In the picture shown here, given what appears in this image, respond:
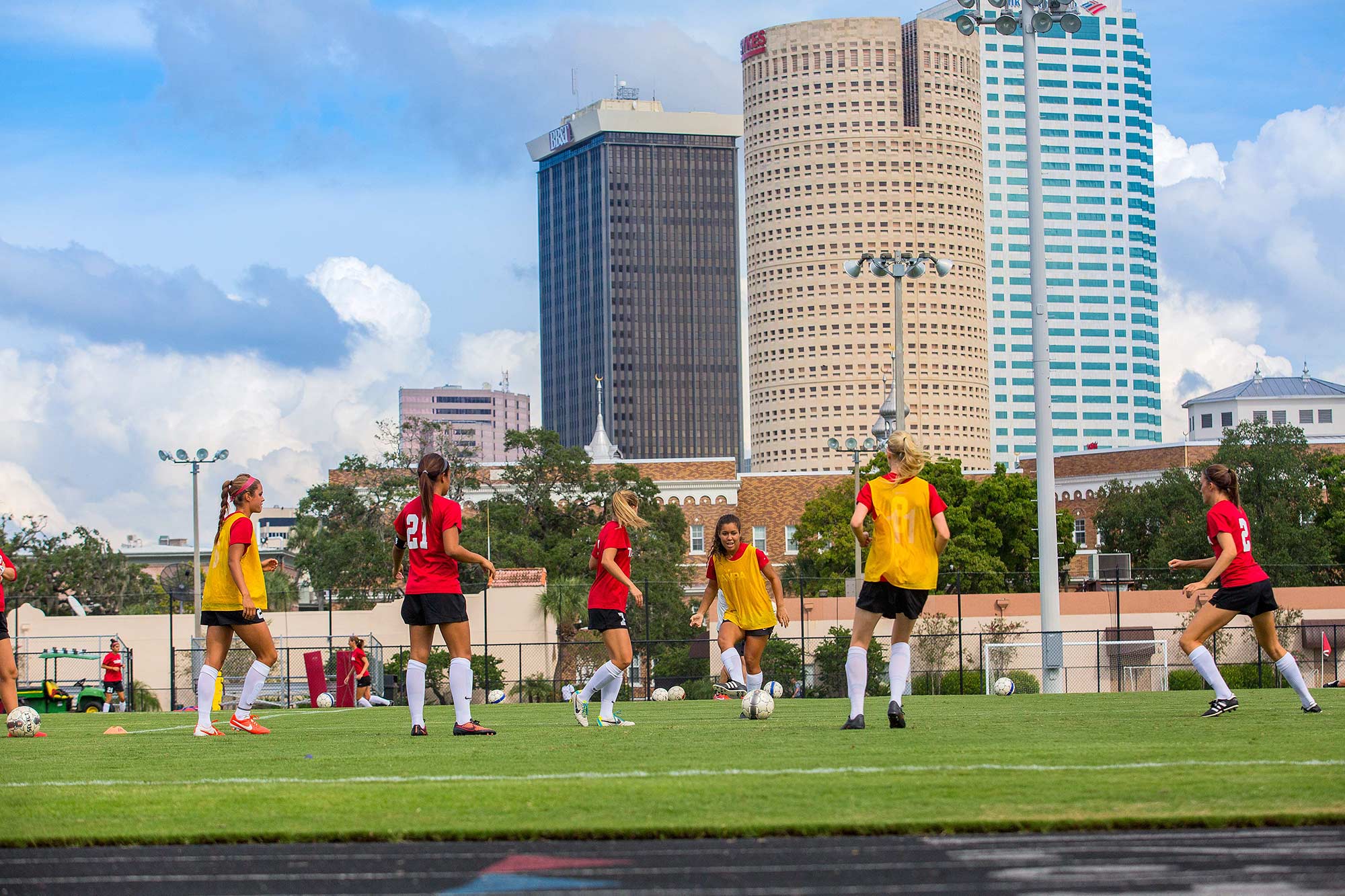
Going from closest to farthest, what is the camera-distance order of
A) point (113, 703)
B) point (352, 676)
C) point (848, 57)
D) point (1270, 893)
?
1. point (1270, 893)
2. point (352, 676)
3. point (113, 703)
4. point (848, 57)

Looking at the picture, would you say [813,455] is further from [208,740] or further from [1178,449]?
[208,740]

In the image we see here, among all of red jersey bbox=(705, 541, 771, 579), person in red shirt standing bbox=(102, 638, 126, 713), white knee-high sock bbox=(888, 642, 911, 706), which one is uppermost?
red jersey bbox=(705, 541, 771, 579)

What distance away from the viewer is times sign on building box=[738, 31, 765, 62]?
196m

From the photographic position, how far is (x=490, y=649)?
60.1m

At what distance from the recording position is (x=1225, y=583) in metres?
12.0

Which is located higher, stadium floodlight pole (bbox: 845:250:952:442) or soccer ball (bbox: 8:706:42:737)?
stadium floodlight pole (bbox: 845:250:952:442)

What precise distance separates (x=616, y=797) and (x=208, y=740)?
5.94 metres

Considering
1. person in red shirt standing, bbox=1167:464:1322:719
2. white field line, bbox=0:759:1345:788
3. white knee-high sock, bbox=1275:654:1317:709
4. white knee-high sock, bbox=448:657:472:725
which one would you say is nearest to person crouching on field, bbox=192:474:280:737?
white knee-high sock, bbox=448:657:472:725

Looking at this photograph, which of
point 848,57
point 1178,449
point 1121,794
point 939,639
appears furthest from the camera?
point 848,57

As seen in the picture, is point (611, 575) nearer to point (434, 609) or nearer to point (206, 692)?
point (434, 609)

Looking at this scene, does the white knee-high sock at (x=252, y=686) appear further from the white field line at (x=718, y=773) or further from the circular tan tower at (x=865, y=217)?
the circular tan tower at (x=865, y=217)

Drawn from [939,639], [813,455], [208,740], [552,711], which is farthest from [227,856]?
[813,455]

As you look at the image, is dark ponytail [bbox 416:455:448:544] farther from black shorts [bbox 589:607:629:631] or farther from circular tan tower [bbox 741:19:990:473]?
circular tan tower [bbox 741:19:990:473]

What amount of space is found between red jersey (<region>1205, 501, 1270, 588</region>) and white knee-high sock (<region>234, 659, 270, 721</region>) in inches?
281
